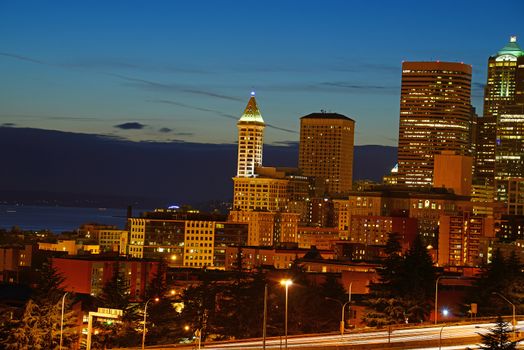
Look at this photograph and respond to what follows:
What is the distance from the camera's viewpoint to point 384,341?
58.3 meters

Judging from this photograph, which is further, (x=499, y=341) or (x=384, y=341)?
(x=384, y=341)

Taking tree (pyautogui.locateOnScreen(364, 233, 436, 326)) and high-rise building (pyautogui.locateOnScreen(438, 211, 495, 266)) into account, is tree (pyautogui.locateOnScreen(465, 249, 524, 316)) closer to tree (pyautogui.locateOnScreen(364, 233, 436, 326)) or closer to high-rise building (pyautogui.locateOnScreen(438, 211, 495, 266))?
tree (pyautogui.locateOnScreen(364, 233, 436, 326))

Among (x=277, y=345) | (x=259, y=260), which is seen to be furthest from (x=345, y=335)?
(x=259, y=260)

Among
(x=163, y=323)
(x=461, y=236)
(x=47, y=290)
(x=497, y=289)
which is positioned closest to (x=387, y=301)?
(x=497, y=289)

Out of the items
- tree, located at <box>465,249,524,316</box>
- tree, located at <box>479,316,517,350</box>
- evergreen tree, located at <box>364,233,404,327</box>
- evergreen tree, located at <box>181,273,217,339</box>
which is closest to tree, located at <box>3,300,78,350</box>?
evergreen tree, located at <box>181,273,217,339</box>

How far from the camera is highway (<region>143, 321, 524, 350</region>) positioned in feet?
184

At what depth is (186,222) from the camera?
Result: 19038cm

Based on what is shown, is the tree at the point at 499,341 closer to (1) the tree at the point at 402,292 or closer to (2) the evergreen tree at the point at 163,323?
(1) the tree at the point at 402,292

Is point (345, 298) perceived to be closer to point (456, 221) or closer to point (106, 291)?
point (106, 291)

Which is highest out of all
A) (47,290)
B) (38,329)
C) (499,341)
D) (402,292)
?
(402,292)

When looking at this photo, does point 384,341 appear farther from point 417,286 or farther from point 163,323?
point 417,286

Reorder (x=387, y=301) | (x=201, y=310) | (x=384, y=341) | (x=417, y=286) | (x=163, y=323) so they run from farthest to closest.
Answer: (x=417, y=286)
(x=201, y=310)
(x=387, y=301)
(x=163, y=323)
(x=384, y=341)

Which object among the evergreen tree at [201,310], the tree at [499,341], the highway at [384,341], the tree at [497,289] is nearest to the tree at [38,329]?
the evergreen tree at [201,310]

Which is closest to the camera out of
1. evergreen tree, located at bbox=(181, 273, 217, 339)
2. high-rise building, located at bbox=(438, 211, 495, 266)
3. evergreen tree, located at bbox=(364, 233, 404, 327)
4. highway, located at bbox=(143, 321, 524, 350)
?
highway, located at bbox=(143, 321, 524, 350)
